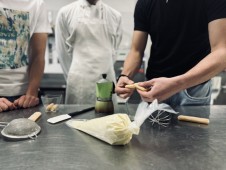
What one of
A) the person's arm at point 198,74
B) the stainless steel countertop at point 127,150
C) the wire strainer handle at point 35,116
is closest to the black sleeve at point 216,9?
the person's arm at point 198,74

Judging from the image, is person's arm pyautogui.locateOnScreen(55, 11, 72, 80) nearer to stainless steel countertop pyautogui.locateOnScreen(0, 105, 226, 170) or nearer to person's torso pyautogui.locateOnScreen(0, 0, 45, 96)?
person's torso pyautogui.locateOnScreen(0, 0, 45, 96)

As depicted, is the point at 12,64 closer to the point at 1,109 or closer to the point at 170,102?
the point at 1,109

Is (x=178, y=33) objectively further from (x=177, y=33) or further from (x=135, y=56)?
(x=135, y=56)

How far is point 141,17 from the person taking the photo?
1.27 meters

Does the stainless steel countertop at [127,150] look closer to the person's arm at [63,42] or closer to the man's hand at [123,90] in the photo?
the man's hand at [123,90]

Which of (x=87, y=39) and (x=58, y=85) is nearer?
(x=87, y=39)

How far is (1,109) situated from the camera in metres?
1.05

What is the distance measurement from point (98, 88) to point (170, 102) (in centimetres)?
39

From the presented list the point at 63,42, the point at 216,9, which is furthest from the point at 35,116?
the point at 63,42

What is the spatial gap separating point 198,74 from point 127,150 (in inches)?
16.9

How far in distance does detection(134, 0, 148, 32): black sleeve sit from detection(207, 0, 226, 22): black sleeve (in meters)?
0.34

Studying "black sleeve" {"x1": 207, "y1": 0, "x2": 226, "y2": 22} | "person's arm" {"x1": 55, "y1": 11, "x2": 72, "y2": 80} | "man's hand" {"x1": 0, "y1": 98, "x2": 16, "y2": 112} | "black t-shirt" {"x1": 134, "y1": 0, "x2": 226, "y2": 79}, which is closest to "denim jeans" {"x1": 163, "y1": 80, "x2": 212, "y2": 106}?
"black t-shirt" {"x1": 134, "y1": 0, "x2": 226, "y2": 79}

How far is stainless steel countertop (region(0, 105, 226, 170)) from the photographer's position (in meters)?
0.61

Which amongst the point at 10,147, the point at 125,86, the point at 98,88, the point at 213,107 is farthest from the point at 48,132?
the point at 213,107
